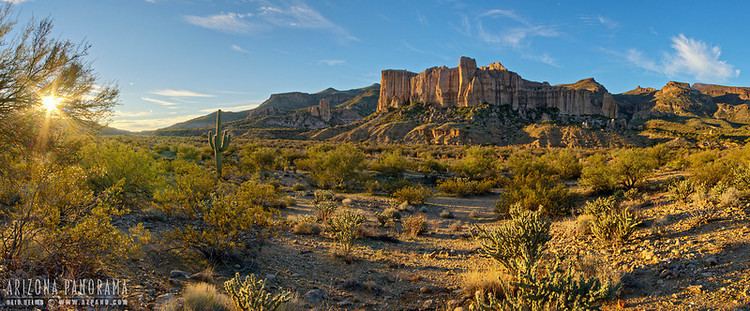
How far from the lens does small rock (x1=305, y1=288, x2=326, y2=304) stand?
535 centimetres

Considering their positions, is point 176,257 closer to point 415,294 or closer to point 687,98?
point 415,294

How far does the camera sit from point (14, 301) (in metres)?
3.85

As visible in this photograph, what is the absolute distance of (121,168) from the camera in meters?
9.72

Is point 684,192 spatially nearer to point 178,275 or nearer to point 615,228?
point 615,228

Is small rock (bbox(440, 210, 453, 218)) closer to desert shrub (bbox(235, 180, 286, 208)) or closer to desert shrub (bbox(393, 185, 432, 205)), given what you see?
desert shrub (bbox(393, 185, 432, 205))

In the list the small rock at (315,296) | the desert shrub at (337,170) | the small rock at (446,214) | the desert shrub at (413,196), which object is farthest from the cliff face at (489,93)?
the small rock at (315,296)

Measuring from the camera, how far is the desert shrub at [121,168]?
9.52 meters

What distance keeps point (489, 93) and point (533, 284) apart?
88945 mm

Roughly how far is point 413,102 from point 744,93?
128 metres

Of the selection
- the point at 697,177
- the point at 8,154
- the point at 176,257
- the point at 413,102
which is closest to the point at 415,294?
the point at 176,257

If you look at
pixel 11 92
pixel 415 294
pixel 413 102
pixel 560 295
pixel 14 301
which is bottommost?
pixel 415 294

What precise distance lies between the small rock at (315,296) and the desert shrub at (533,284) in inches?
90.7

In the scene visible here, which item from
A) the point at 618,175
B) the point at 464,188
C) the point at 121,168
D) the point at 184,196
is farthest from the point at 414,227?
the point at 618,175

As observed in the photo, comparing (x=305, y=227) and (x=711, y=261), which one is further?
(x=305, y=227)
